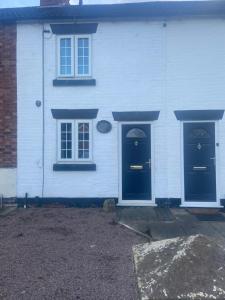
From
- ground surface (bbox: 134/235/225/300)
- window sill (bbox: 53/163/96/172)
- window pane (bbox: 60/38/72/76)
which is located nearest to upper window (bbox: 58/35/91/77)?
window pane (bbox: 60/38/72/76)

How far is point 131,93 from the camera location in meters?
10.4

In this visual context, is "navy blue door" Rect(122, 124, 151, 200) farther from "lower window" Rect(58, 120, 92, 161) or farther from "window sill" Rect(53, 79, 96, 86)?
"window sill" Rect(53, 79, 96, 86)

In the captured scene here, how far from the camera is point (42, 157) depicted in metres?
10.5

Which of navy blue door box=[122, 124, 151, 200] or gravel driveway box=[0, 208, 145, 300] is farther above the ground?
navy blue door box=[122, 124, 151, 200]

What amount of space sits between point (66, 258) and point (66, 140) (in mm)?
5425

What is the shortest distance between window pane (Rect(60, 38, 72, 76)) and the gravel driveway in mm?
4547

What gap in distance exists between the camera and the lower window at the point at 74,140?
1047 cm

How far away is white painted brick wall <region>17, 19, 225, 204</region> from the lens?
404 inches

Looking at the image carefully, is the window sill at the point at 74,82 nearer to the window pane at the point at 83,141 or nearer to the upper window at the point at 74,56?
the upper window at the point at 74,56

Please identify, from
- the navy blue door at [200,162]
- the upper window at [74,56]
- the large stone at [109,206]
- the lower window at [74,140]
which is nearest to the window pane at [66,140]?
the lower window at [74,140]

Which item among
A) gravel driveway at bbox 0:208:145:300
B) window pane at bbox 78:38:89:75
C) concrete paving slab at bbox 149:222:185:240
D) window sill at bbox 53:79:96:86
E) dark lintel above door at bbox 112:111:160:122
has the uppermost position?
window pane at bbox 78:38:89:75

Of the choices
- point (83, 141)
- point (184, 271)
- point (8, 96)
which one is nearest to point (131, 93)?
point (83, 141)

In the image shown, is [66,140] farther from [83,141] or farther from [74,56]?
[74,56]

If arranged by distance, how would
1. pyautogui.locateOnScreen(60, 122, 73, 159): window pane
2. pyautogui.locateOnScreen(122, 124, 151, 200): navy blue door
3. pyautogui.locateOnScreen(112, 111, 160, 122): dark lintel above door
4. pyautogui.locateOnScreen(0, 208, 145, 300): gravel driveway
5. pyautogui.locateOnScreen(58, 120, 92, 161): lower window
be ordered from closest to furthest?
pyautogui.locateOnScreen(0, 208, 145, 300): gravel driveway < pyautogui.locateOnScreen(112, 111, 160, 122): dark lintel above door < pyautogui.locateOnScreen(122, 124, 151, 200): navy blue door < pyautogui.locateOnScreen(58, 120, 92, 161): lower window < pyautogui.locateOnScreen(60, 122, 73, 159): window pane
